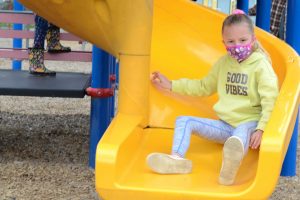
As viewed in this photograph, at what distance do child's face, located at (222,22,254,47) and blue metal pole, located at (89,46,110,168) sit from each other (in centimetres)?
103

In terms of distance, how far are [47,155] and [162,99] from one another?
1.03 m

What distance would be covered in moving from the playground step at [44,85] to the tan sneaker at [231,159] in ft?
4.23

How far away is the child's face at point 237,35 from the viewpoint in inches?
88.0

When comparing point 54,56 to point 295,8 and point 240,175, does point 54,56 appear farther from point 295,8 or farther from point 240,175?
point 240,175

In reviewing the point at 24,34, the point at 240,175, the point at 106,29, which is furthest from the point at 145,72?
the point at 24,34

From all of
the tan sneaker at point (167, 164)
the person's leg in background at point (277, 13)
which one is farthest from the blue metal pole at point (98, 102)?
the person's leg in background at point (277, 13)

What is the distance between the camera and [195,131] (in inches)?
91.3

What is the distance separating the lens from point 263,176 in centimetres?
184

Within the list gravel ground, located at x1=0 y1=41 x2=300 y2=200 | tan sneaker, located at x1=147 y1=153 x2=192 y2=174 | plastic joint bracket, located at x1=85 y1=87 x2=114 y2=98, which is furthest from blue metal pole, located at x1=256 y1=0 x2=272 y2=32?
tan sneaker, located at x1=147 y1=153 x2=192 y2=174

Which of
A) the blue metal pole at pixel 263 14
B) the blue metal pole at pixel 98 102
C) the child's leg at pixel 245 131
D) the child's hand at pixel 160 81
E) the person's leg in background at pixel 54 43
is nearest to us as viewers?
the child's leg at pixel 245 131

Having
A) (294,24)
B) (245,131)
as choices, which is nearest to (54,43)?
(294,24)

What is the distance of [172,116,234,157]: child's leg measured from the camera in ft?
7.20

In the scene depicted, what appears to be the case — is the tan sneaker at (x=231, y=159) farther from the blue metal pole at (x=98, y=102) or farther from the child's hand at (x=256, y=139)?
the blue metal pole at (x=98, y=102)

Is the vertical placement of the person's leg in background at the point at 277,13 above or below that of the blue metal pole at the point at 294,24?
above
